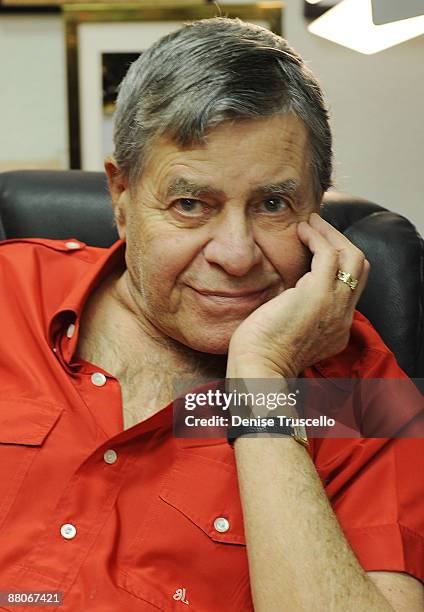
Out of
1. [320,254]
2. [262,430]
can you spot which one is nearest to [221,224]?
[320,254]

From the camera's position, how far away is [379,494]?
47.5 inches

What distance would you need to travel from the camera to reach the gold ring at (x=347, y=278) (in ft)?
4.17

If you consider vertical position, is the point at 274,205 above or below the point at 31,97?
above

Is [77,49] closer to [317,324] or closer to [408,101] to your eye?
[408,101]

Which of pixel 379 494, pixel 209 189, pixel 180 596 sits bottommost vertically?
pixel 180 596

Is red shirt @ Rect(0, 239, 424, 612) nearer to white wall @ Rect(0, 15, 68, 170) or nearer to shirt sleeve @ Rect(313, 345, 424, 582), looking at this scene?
shirt sleeve @ Rect(313, 345, 424, 582)

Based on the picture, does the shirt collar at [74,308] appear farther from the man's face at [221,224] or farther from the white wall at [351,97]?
the white wall at [351,97]

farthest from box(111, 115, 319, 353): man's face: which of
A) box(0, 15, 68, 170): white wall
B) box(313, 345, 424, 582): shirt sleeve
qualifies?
box(0, 15, 68, 170): white wall

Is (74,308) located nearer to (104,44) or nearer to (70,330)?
(70,330)

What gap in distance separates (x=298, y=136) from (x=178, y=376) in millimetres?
412

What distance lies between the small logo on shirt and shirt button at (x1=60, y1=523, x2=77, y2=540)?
0.51 ft

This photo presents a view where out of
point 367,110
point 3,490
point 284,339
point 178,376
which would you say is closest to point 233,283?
point 284,339

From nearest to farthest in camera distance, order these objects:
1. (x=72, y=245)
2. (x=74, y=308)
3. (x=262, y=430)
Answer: (x=262, y=430), (x=74, y=308), (x=72, y=245)

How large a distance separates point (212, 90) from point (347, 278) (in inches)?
12.9
